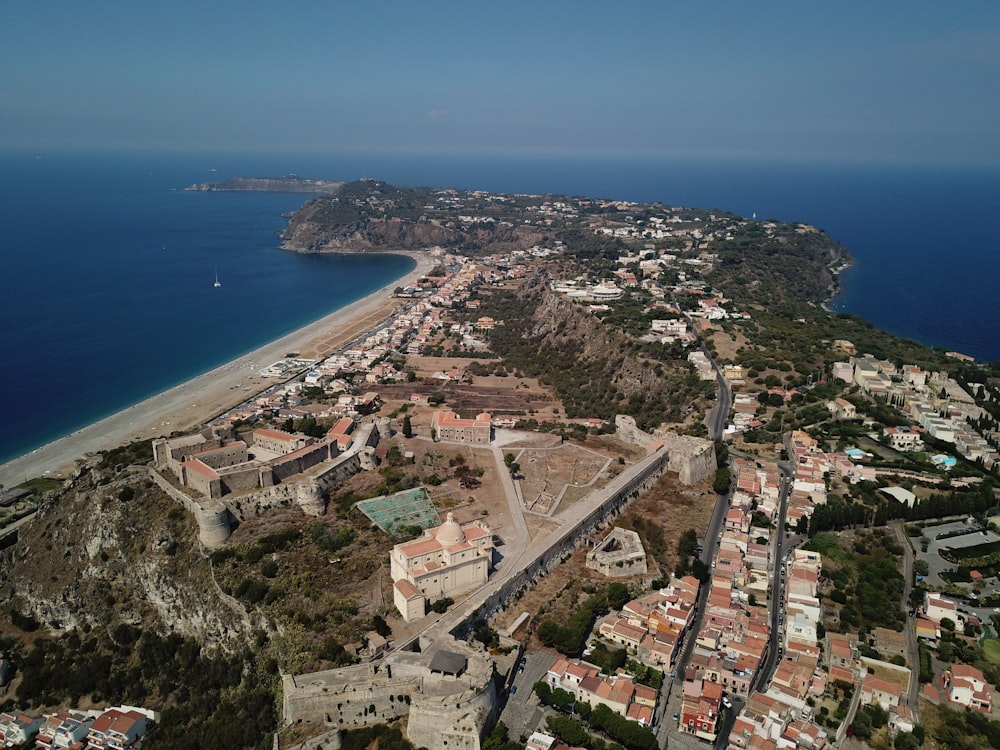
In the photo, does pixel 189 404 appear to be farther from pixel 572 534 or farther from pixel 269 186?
pixel 269 186

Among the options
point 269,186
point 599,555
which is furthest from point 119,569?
point 269,186

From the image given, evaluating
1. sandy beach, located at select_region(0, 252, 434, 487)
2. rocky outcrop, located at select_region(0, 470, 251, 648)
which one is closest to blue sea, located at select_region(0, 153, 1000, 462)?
sandy beach, located at select_region(0, 252, 434, 487)

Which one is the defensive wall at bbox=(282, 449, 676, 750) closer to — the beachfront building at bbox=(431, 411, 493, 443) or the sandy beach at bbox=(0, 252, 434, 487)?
the beachfront building at bbox=(431, 411, 493, 443)

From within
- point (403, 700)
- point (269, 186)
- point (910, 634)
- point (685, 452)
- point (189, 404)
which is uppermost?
point (269, 186)

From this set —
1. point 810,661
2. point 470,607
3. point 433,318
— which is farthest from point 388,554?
point 433,318

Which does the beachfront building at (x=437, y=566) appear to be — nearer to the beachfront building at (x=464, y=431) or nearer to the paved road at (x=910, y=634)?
the beachfront building at (x=464, y=431)

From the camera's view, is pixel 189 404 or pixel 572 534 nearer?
pixel 572 534

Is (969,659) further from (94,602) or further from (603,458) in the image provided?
(94,602)
